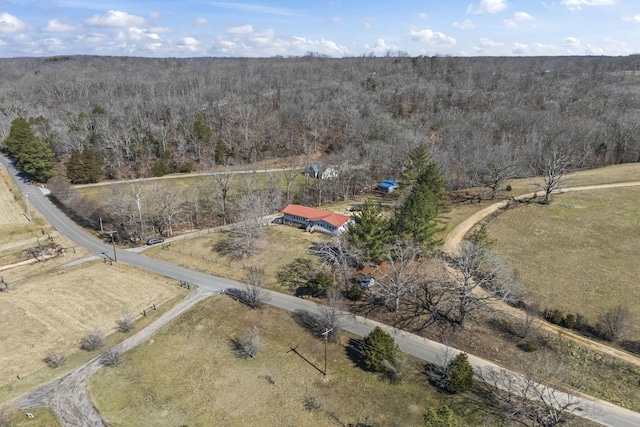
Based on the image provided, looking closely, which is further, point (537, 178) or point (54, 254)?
point (537, 178)

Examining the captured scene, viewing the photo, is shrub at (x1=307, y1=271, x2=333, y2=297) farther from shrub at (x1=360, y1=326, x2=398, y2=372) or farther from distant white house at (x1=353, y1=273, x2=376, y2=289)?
shrub at (x1=360, y1=326, x2=398, y2=372)

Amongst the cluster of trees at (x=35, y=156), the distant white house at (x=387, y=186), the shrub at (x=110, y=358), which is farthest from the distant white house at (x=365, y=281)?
the cluster of trees at (x=35, y=156)

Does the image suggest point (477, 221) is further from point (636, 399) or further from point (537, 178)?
point (636, 399)

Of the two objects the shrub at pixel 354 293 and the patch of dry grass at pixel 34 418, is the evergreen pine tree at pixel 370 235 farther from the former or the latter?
the patch of dry grass at pixel 34 418

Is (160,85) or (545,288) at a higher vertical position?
(160,85)

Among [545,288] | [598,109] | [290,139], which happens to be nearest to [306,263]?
[545,288]

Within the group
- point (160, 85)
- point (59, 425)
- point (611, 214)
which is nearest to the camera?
point (59, 425)

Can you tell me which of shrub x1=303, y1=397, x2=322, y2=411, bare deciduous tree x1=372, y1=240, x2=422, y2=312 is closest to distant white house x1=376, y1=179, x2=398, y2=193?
bare deciduous tree x1=372, y1=240, x2=422, y2=312
